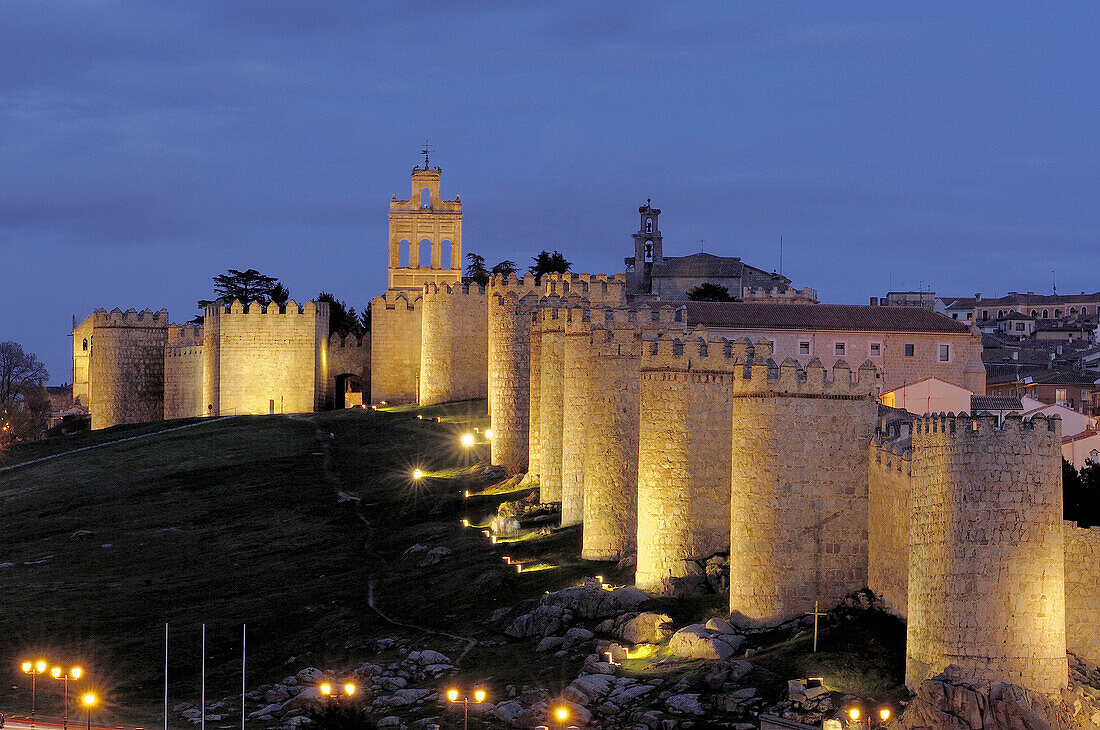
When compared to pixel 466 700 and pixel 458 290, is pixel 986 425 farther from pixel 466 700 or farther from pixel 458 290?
pixel 458 290

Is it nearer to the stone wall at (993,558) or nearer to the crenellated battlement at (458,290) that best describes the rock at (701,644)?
the stone wall at (993,558)

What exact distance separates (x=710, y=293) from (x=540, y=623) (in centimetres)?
6407

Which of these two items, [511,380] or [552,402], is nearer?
[552,402]

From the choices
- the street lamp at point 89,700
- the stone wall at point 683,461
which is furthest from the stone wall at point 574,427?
the street lamp at point 89,700

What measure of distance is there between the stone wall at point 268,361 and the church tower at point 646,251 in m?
34.1

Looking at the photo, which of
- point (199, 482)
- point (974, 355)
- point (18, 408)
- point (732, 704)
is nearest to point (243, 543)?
point (199, 482)

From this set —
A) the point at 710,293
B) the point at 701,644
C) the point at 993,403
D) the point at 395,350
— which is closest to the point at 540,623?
the point at 701,644

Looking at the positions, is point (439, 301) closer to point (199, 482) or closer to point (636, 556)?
point (199, 482)

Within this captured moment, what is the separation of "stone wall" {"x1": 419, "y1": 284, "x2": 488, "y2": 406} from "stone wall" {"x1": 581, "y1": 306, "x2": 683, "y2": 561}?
29.0 meters

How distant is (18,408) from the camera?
11162 cm

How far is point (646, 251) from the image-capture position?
408ft

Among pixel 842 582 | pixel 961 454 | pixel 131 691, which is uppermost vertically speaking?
pixel 961 454

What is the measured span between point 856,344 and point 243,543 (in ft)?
104

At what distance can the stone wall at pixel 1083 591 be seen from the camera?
39.2 meters
